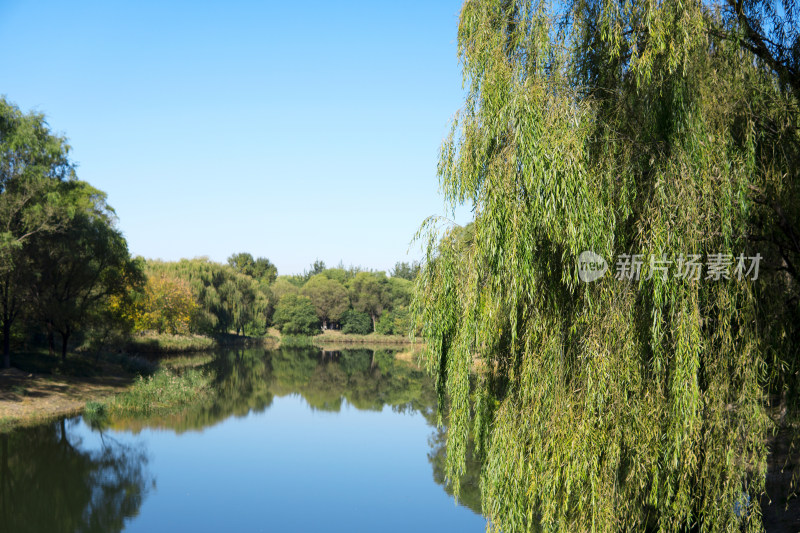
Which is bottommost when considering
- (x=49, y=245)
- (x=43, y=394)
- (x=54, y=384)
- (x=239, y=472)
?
(x=239, y=472)

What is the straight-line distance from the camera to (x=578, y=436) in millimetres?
5395

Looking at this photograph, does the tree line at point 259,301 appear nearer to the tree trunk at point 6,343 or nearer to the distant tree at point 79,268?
the distant tree at point 79,268

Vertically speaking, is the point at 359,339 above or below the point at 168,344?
below

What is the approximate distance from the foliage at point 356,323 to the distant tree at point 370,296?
87 centimetres

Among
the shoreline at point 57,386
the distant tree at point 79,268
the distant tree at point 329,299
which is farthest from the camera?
the distant tree at point 329,299

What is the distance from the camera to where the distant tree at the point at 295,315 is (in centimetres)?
5928

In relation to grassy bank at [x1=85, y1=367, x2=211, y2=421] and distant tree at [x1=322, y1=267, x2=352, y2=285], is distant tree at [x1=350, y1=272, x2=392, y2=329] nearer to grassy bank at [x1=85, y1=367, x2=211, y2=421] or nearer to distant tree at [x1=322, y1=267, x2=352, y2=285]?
distant tree at [x1=322, y1=267, x2=352, y2=285]

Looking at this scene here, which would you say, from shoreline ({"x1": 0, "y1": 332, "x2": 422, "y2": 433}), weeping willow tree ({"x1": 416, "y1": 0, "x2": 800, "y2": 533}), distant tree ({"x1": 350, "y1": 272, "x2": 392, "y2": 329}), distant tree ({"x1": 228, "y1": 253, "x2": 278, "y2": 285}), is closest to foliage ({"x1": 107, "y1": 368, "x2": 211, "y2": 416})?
shoreline ({"x1": 0, "y1": 332, "x2": 422, "y2": 433})

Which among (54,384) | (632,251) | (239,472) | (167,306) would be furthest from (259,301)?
(632,251)

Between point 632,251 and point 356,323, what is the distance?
57.4 metres

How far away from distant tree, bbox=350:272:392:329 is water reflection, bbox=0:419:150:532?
46876 mm

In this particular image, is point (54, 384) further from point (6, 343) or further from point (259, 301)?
point (259, 301)

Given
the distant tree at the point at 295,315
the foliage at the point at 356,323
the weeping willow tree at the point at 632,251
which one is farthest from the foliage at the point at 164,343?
the weeping willow tree at the point at 632,251

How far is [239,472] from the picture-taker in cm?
1352
